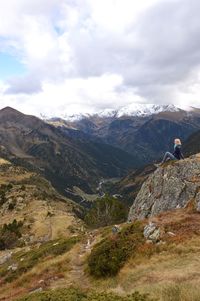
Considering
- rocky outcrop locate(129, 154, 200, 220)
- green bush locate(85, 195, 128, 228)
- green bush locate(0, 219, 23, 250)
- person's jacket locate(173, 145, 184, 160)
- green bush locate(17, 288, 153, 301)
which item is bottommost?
green bush locate(0, 219, 23, 250)

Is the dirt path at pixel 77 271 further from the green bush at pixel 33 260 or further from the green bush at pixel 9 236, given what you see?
the green bush at pixel 9 236

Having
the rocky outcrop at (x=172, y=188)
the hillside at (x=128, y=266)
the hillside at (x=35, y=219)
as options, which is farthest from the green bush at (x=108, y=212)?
the hillside at (x=128, y=266)

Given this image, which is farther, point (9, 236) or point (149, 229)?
point (9, 236)

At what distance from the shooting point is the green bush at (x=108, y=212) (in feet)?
313

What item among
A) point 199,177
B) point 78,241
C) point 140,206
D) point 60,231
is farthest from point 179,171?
point 60,231

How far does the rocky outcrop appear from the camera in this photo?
47.1 m

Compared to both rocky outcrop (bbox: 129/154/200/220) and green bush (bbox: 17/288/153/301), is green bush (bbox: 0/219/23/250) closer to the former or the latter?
rocky outcrop (bbox: 129/154/200/220)

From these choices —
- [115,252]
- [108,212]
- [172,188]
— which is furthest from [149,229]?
[108,212]

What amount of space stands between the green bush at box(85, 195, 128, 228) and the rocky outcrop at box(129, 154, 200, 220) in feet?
119

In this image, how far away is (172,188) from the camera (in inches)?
1994

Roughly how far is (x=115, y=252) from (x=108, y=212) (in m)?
64.6

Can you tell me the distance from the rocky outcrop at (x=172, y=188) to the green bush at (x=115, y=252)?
382 inches

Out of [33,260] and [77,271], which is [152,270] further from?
[33,260]

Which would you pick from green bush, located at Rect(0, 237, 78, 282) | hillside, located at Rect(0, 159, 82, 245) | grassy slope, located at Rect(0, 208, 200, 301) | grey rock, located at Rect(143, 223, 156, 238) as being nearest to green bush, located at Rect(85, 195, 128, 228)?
hillside, located at Rect(0, 159, 82, 245)
